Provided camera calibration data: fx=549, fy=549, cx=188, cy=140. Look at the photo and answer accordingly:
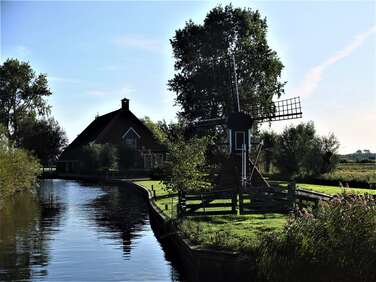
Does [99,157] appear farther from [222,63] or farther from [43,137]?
[43,137]

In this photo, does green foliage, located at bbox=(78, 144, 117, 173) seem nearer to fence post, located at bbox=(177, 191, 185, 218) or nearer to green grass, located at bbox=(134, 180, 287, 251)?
green grass, located at bbox=(134, 180, 287, 251)

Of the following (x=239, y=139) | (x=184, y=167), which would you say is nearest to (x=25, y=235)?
(x=184, y=167)

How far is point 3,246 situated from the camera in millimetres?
19062

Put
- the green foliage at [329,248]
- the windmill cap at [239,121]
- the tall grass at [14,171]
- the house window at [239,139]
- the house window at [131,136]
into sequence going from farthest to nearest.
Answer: the house window at [131,136] → the tall grass at [14,171] → the windmill cap at [239,121] → the house window at [239,139] → the green foliage at [329,248]

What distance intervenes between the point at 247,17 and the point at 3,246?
39155 millimetres

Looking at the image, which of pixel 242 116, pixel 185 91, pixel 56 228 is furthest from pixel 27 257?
pixel 185 91

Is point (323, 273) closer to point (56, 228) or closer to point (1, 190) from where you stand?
point (56, 228)

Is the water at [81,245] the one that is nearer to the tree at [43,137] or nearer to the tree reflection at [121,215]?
the tree reflection at [121,215]

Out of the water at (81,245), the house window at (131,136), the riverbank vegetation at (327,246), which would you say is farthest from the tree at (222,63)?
the riverbank vegetation at (327,246)

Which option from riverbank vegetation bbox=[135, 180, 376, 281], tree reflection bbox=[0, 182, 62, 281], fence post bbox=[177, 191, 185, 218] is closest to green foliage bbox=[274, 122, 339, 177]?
tree reflection bbox=[0, 182, 62, 281]

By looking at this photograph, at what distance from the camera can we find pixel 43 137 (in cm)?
9181

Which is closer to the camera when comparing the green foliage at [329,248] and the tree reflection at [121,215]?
the green foliage at [329,248]

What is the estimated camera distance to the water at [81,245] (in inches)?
592

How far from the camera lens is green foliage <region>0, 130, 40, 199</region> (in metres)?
35.9
